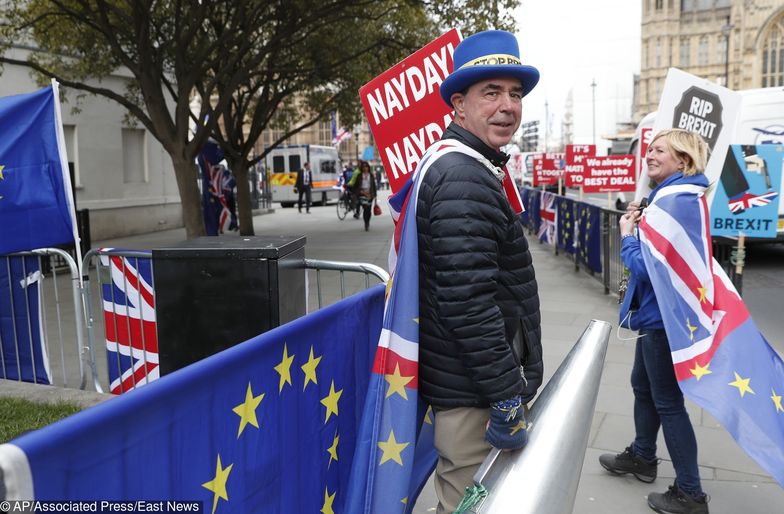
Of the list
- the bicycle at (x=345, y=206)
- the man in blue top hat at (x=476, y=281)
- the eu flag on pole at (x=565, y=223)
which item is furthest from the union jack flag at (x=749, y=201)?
the bicycle at (x=345, y=206)

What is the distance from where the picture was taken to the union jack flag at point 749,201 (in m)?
6.59

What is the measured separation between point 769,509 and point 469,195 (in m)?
2.59

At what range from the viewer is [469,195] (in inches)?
83.4

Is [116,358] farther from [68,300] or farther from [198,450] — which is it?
[68,300]

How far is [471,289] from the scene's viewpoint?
2070 millimetres

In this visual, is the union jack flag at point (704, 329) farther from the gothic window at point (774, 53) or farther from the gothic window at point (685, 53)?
the gothic window at point (685, 53)

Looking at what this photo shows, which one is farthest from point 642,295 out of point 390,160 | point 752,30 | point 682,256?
point 752,30

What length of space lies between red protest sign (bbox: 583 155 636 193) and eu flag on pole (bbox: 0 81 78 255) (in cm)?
1060

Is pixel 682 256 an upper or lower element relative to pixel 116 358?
upper

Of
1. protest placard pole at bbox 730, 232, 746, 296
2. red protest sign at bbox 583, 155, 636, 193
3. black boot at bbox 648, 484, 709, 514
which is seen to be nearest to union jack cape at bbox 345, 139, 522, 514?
black boot at bbox 648, 484, 709, 514

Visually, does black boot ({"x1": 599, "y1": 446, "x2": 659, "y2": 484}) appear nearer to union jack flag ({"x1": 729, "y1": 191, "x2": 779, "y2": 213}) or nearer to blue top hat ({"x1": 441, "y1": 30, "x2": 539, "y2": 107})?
blue top hat ({"x1": 441, "y1": 30, "x2": 539, "y2": 107})

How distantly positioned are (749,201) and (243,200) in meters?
12.9

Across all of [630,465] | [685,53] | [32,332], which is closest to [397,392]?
[630,465]

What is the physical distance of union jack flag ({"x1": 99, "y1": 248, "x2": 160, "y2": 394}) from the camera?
429 cm
